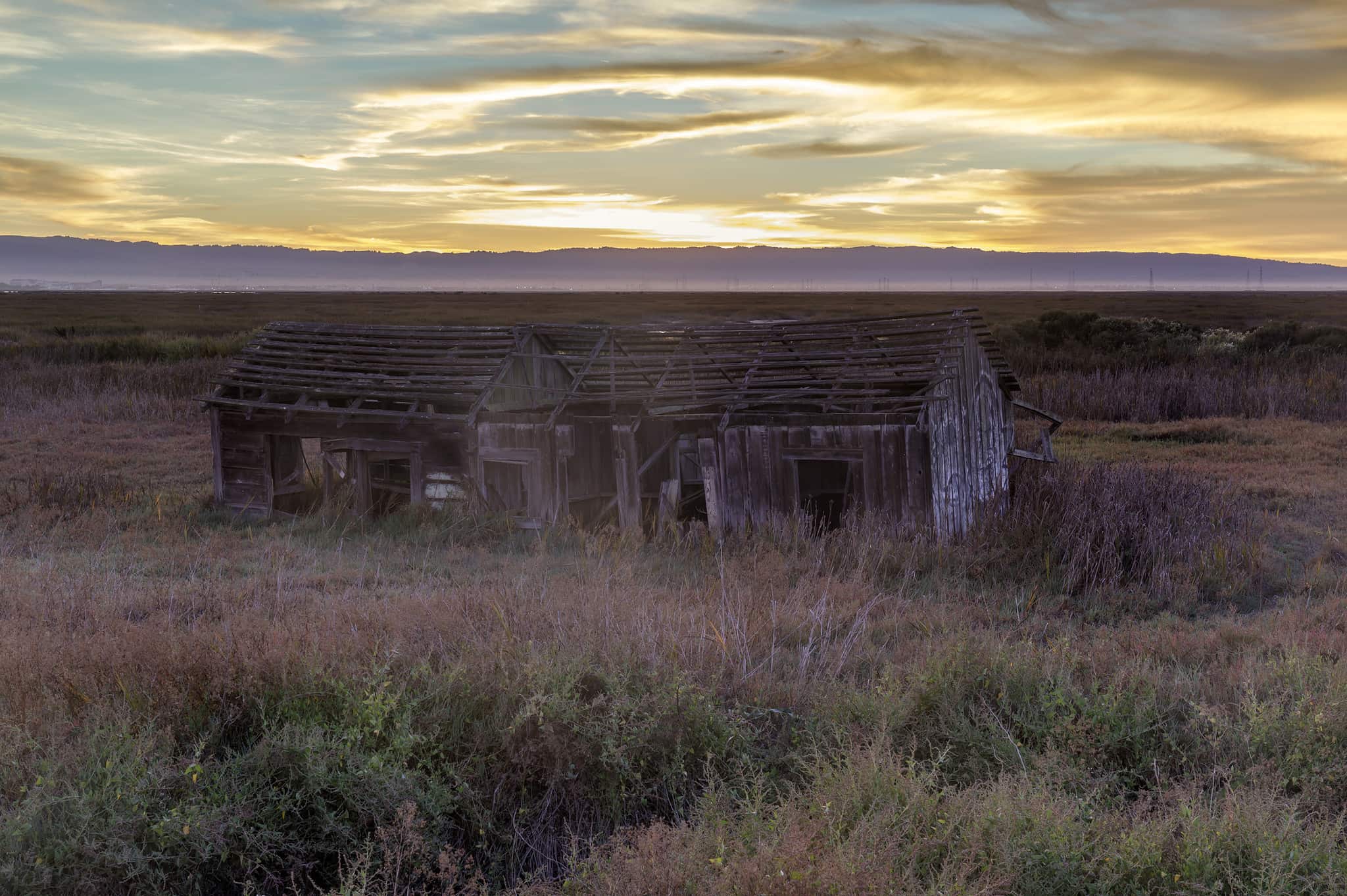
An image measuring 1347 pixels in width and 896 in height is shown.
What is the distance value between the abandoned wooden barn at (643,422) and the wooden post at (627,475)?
33 millimetres

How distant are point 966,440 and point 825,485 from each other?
2782 mm

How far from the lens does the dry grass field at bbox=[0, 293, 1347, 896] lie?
5.42m

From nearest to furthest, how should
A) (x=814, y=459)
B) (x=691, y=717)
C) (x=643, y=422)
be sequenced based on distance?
(x=691, y=717), (x=814, y=459), (x=643, y=422)

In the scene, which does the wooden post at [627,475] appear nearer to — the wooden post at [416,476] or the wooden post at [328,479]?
the wooden post at [416,476]

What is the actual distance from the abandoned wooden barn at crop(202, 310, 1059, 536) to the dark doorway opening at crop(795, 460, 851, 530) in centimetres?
4

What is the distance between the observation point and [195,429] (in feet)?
94.1

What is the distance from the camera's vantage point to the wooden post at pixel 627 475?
16344 mm

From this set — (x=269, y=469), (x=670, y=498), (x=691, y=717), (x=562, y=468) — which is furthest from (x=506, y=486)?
(x=691, y=717)

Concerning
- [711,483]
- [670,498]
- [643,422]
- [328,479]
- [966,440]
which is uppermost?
[643,422]

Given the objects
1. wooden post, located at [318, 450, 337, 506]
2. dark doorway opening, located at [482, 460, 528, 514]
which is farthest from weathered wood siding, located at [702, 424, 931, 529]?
wooden post, located at [318, 450, 337, 506]

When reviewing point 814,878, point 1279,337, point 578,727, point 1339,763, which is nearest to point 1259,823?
point 1339,763

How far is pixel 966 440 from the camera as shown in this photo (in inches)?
635

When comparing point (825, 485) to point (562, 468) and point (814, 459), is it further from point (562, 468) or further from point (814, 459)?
point (562, 468)

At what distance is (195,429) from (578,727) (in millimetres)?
25645
